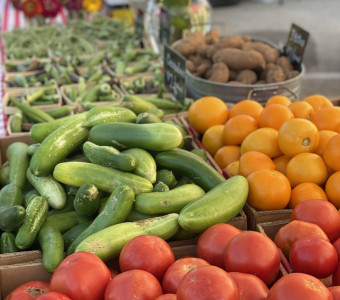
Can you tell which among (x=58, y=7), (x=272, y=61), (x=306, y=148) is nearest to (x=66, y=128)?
(x=306, y=148)

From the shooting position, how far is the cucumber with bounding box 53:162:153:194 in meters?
1.64

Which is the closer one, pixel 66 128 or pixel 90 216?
pixel 90 216

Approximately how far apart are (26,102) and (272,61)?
5.62 feet

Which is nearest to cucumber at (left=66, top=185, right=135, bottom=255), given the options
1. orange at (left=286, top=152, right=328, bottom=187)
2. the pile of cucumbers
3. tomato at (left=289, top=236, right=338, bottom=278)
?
the pile of cucumbers

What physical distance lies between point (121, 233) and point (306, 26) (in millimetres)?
7954

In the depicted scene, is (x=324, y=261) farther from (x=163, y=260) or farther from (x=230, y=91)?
(x=230, y=91)

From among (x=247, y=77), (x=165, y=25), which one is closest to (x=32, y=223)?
(x=247, y=77)

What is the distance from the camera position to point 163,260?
1250 mm

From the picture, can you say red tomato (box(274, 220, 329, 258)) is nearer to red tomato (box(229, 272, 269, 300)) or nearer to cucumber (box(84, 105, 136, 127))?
red tomato (box(229, 272, 269, 300))

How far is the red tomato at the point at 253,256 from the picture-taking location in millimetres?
1222

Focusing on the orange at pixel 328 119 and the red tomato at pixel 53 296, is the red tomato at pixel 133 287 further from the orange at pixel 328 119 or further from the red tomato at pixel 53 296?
the orange at pixel 328 119

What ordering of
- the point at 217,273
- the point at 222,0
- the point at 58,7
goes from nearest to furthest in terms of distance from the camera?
the point at 217,273, the point at 58,7, the point at 222,0

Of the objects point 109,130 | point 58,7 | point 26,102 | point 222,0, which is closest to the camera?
point 109,130

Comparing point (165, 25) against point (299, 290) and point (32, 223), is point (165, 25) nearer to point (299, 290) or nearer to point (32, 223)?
point (32, 223)
